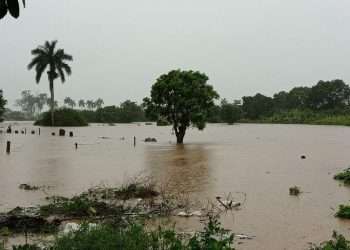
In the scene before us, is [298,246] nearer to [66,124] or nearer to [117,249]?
[117,249]

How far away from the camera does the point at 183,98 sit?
36.0 m

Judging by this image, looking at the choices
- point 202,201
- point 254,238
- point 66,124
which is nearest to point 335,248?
point 254,238

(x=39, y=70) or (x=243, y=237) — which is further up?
(x=39, y=70)

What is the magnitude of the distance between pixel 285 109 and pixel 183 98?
301 feet

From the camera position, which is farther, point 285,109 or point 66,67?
point 285,109

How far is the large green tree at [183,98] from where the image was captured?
36188mm

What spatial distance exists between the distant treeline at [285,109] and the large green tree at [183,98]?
5997cm

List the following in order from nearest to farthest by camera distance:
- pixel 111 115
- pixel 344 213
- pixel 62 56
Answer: pixel 344 213
pixel 62 56
pixel 111 115

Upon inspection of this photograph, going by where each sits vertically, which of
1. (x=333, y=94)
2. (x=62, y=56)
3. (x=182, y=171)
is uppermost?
(x=62, y=56)

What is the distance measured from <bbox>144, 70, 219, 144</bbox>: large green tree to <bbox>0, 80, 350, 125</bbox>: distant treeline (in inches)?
2361

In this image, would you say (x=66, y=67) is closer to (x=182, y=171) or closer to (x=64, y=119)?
(x=64, y=119)

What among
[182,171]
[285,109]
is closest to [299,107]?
[285,109]

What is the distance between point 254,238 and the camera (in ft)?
29.2

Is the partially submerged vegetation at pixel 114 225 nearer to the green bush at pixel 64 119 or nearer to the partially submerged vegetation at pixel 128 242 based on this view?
the partially submerged vegetation at pixel 128 242
